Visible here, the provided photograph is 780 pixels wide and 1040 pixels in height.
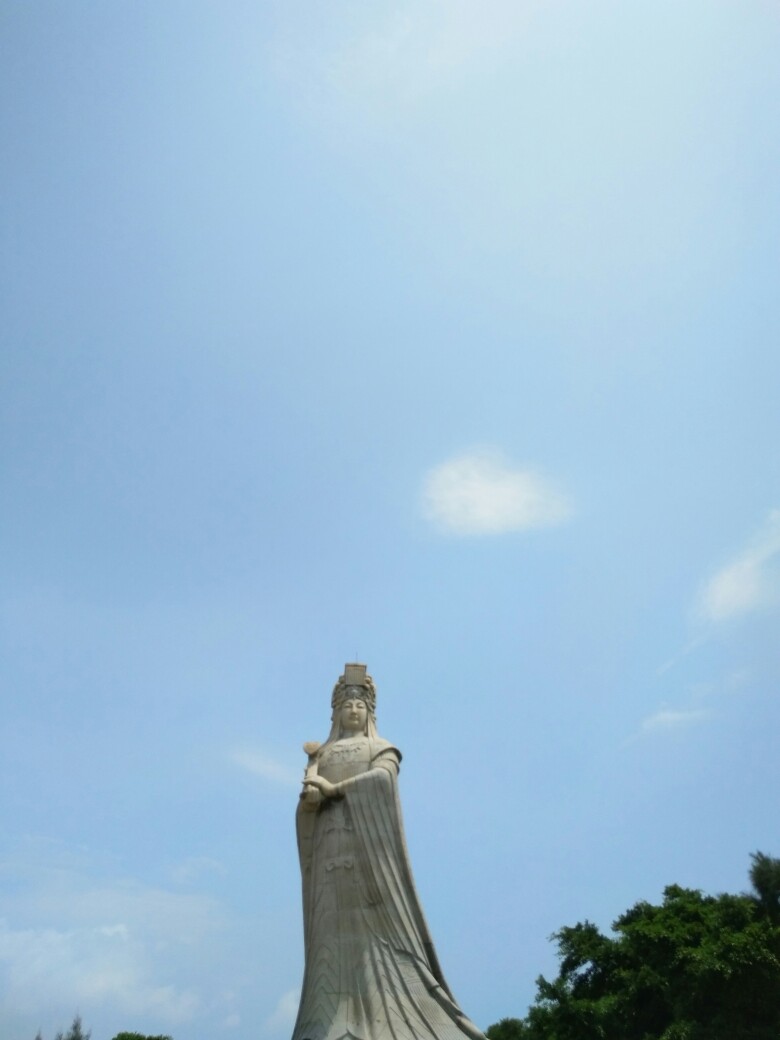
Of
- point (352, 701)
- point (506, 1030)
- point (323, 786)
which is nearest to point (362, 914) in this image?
point (323, 786)

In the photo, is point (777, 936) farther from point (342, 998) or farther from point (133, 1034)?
point (133, 1034)

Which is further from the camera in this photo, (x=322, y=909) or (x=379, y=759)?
(x=379, y=759)

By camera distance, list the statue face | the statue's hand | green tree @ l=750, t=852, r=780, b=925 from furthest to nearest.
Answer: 1. green tree @ l=750, t=852, r=780, b=925
2. the statue face
3. the statue's hand

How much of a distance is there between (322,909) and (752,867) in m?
19.7

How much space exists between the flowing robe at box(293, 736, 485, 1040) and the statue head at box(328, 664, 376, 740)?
0.55 meters

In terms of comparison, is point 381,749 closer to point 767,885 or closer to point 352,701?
point 352,701

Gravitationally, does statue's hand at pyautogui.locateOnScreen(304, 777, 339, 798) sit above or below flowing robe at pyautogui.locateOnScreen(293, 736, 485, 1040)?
above

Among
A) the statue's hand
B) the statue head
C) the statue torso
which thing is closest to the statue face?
the statue head

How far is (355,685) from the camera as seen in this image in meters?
15.2

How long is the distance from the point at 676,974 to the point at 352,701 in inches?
647

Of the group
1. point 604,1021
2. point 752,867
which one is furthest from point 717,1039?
point 752,867

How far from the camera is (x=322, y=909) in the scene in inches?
508

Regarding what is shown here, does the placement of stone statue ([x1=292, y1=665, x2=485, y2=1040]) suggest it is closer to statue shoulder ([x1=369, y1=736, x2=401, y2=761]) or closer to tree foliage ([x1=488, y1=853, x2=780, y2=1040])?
statue shoulder ([x1=369, y1=736, x2=401, y2=761])

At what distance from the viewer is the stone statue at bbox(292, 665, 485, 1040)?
11.6 m
